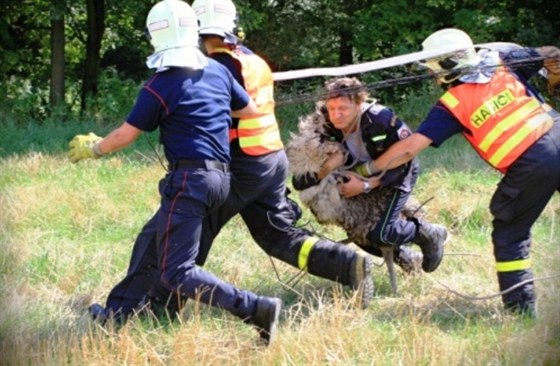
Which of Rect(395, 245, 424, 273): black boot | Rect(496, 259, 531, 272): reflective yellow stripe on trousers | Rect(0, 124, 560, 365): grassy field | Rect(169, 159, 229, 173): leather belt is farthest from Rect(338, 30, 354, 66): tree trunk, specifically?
Rect(169, 159, 229, 173): leather belt

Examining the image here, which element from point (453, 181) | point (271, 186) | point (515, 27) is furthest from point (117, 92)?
point (271, 186)

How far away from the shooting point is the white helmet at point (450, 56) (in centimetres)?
545

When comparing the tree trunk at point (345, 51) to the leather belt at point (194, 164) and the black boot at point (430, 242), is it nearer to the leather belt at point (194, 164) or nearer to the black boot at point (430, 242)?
the black boot at point (430, 242)

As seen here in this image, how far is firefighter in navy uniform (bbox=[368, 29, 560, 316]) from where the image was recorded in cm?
533

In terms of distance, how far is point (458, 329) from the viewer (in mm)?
5215

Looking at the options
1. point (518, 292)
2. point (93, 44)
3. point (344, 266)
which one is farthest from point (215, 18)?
point (93, 44)

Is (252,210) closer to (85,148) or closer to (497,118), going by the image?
(85,148)

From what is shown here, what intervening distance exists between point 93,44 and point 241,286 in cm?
1324

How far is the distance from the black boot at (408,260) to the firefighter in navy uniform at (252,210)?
670mm

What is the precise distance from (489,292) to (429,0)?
1145cm

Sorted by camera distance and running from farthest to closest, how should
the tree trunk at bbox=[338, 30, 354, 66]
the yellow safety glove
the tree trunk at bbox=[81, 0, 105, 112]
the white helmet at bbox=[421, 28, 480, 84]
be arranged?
the tree trunk at bbox=[338, 30, 354, 66] → the tree trunk at bbox=[81, 0, 105, 112] → the white helmet at bbox=[421, 28, 480, 84] → the yellow safety glove

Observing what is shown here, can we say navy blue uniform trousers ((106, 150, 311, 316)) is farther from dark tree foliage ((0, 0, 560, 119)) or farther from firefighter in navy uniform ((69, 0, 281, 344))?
dark tree foliage ((0, 0, 560, 119))

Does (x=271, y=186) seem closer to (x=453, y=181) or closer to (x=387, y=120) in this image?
(x=387, y=120)

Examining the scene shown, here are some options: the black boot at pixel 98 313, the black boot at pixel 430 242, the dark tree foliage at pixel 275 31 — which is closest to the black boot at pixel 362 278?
the black boot at pixel 430 242
